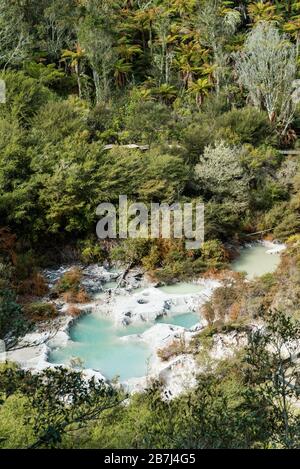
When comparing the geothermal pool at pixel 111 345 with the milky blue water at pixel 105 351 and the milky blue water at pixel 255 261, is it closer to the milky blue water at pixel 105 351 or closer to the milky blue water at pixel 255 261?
the milky blue water at pixel 105 351

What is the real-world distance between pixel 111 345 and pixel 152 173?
7083 millimetres

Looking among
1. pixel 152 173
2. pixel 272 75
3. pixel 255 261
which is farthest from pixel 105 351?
pixel 272 75

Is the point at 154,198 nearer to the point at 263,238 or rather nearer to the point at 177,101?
the point at 263,238

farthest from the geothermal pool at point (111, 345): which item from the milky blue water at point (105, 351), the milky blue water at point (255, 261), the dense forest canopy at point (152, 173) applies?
the milky blue water at point (255, 261)

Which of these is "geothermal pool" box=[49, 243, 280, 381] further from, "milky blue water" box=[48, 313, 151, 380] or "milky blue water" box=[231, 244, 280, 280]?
"milky blue water" box=[231, 244, 280, 280]

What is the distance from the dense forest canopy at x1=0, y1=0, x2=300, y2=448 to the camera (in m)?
6.74

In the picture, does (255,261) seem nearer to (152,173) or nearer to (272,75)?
(152,173)

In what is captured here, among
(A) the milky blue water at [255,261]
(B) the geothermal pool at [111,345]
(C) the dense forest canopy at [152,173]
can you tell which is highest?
(C) the dense forest canopy at [152,173]

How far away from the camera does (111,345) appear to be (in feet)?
41.7

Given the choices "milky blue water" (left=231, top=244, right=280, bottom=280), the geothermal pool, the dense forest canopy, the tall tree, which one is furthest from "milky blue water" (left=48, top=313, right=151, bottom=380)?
the tall tree

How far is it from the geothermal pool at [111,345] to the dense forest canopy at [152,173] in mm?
993

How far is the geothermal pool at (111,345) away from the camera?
11.8 metres

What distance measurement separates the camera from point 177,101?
26156 millimetres
